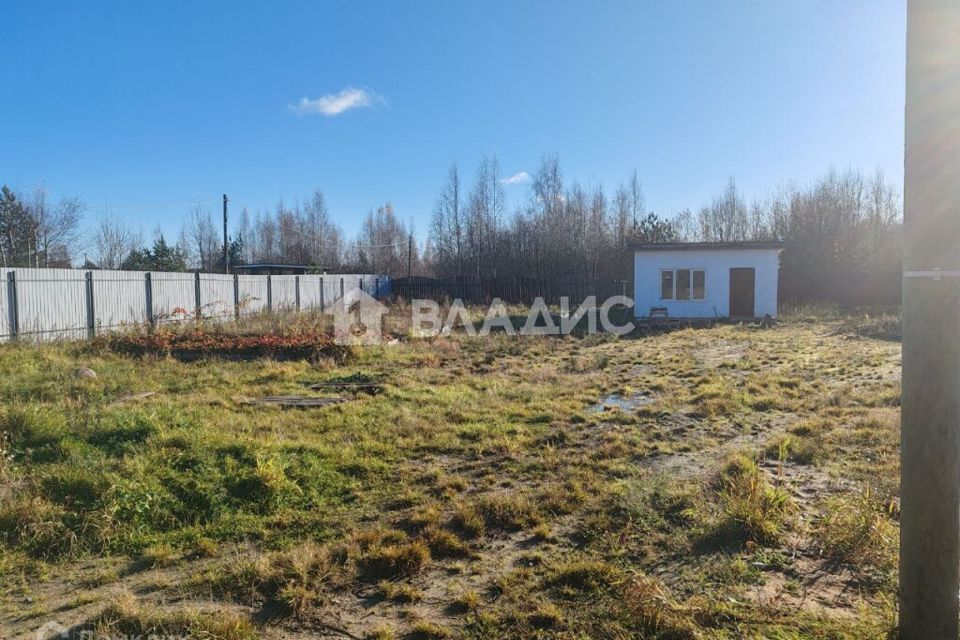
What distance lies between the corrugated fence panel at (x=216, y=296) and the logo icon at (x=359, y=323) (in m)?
3.55

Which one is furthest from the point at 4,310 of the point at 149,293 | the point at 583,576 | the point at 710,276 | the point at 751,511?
the point at 710,276

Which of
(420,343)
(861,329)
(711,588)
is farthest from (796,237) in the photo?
(711,588)

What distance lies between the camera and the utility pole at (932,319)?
1.86m

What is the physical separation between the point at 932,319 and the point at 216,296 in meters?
18.6

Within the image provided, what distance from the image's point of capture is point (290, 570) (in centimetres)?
293

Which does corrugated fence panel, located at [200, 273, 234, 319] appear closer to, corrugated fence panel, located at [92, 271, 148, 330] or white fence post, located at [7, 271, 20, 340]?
corrugated fence panel, located at [92, 271, 148, 330]

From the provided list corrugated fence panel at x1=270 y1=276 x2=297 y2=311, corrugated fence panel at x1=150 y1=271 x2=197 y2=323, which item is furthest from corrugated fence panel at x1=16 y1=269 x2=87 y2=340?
corrugated fence panel at x1=270 y1=276 x2=297 y2=311

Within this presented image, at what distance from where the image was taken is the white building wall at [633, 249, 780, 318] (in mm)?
18938

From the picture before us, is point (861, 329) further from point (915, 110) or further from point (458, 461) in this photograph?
point (915, 110)

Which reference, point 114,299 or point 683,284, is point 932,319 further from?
point 683,284

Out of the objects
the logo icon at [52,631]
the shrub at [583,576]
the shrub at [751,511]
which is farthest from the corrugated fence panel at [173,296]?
the shrub at [751,511]

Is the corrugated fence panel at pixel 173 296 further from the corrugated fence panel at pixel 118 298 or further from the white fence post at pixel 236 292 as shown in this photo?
the white fence post at pixel 236 292

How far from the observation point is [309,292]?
76.2ft

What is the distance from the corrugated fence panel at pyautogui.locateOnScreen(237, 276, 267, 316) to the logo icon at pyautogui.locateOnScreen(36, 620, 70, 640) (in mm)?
16354
